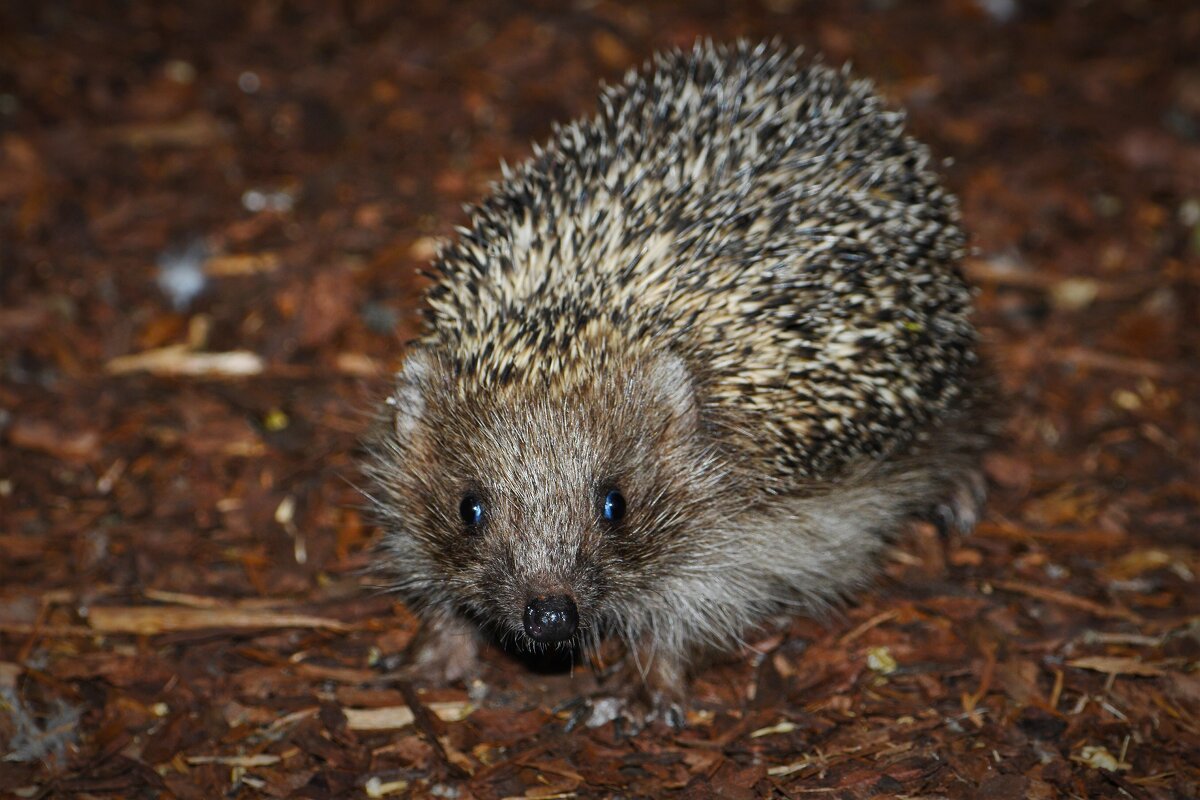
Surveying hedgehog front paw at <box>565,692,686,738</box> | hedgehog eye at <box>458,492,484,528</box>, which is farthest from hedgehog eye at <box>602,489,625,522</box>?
hedgehog front paw at <box>565,692,686,738</box>

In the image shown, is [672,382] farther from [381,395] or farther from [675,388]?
[381,395]

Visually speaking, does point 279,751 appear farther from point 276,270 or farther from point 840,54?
point 840,54

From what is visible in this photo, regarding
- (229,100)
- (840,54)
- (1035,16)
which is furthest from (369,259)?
(1035,16)

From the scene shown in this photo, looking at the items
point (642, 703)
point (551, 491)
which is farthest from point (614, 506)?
point (642, 703)

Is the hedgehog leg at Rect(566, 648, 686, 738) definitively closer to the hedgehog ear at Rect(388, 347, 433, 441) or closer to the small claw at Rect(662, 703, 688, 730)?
the small claw at Rect(662, 703, 688, 730)

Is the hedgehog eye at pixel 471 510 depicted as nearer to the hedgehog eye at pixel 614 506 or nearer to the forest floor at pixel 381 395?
the hedgehog eye at pixel 614 506

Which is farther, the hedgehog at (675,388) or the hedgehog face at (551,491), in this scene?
the hedgehog at (675,388)

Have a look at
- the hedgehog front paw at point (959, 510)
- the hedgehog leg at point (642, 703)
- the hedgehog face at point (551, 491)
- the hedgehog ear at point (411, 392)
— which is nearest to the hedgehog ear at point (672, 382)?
the hedgehog face at point (551, 491)
